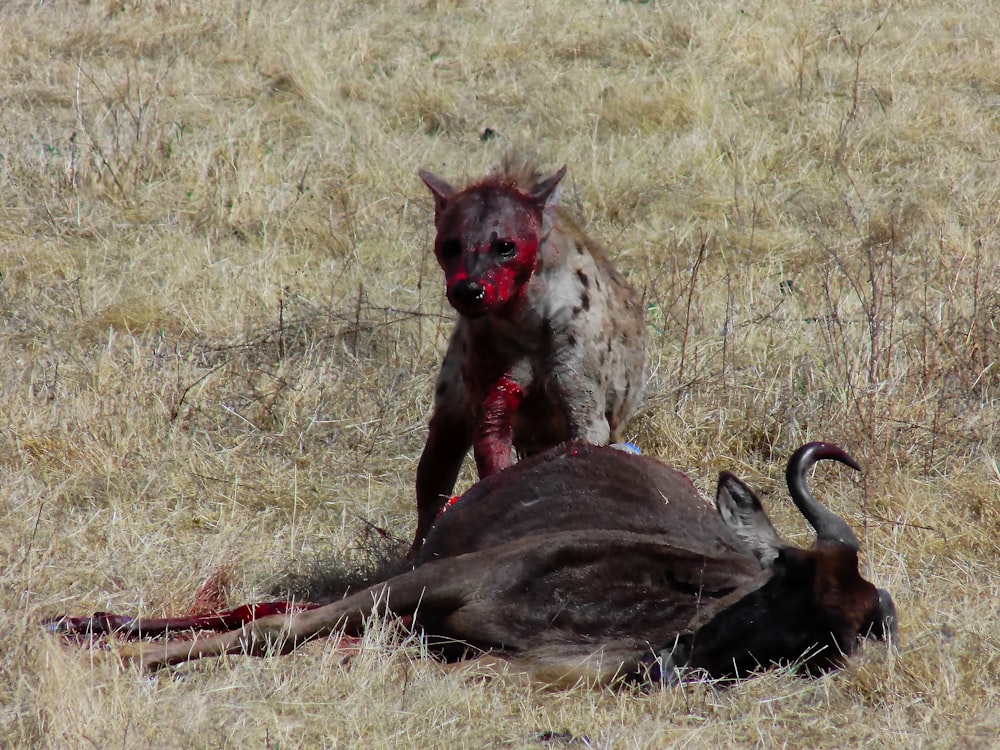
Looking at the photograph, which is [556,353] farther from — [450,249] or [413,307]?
[413,307]

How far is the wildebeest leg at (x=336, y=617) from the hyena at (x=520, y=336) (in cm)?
77

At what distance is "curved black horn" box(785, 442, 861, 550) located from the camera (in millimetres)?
4043

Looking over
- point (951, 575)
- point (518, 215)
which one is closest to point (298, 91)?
point (518, 215)

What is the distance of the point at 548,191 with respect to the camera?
4.89 meters

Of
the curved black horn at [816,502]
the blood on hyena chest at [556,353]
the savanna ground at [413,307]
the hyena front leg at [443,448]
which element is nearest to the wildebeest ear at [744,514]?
the curved black horn at [816,502]

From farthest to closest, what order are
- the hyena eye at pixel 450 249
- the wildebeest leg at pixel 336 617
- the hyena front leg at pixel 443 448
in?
1. the hyena front leg at pixel 443 448
2. the hyena eye at pixel 450 249
3. the wildebeest leg at pixel 336 617

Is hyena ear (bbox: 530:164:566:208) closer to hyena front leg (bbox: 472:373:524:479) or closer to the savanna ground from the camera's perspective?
hyena front leg (bbox: 472:373:524:479)

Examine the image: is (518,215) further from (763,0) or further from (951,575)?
(763,0)

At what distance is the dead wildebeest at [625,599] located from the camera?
395 centimetres

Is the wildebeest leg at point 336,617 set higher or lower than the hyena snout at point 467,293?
lower

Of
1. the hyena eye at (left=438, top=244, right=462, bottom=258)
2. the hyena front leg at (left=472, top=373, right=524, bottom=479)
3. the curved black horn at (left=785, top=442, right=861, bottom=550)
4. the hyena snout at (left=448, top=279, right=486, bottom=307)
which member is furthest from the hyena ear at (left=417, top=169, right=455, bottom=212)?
the curved black horn at (left=785, top=442, right=861, bottom=550)

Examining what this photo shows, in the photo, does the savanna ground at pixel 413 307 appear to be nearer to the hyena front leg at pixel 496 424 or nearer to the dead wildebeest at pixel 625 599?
the dead wildebeest at pixel 625 599

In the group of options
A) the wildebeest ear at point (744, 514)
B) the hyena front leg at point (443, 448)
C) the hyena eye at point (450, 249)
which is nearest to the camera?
the wildebeest ear at point (744, 514)

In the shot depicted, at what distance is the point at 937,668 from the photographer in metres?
3.97
